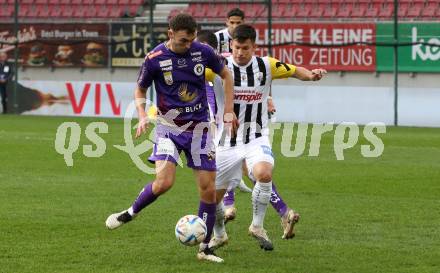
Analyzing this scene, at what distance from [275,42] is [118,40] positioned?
4.49 metres

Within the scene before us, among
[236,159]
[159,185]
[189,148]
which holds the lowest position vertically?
[159,185]

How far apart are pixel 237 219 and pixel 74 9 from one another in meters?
22.1

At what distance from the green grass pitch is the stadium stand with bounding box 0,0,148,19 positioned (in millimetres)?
13687

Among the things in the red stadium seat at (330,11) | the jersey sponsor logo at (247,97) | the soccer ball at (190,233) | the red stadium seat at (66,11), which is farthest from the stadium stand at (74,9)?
the soccer ball at (190,233)

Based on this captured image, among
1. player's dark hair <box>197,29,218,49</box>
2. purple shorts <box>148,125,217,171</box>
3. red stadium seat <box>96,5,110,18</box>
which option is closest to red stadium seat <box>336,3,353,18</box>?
red stadium seat <box>96,5,110,18</box>

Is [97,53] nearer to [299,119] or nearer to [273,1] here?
[273,1]

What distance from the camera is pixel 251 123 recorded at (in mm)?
9289

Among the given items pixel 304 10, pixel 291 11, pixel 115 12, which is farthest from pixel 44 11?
pixel 304 10

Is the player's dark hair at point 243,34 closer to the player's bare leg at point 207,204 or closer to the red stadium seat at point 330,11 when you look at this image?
the player's bare leg at point 207,204

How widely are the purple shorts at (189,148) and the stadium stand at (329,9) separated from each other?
18.1 meters

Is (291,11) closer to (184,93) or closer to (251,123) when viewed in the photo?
(251,123)

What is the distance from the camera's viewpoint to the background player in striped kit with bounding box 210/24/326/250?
8.95m

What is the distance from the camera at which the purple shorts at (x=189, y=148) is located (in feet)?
27.8

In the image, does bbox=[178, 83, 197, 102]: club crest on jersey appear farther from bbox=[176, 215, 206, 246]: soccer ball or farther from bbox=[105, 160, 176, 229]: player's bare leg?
bbox=[176, 215, 206, 246]: soccer ball
